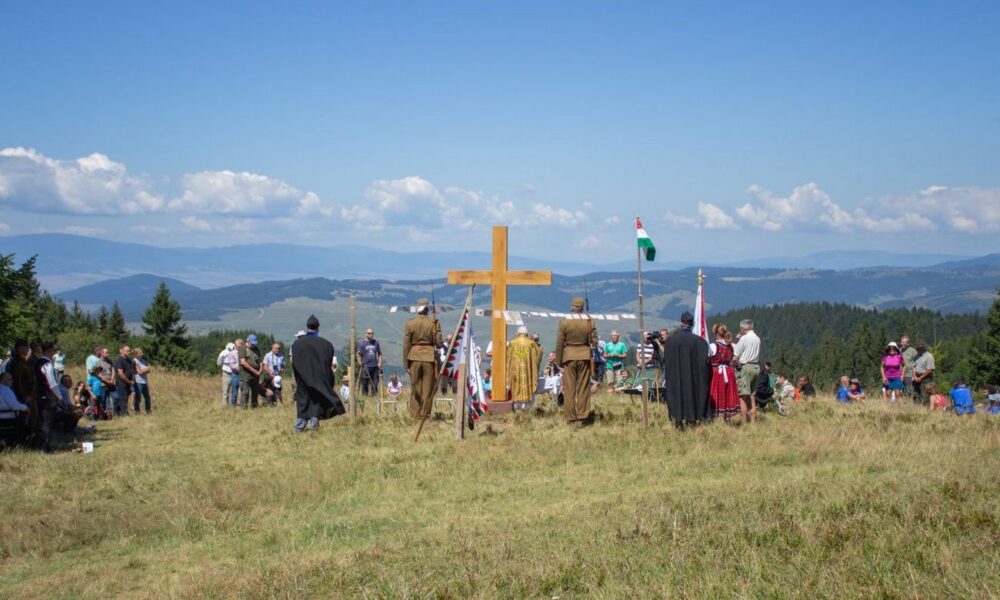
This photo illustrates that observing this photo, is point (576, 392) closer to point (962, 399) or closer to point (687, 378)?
point (687, 378)

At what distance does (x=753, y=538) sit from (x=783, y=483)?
2.64m

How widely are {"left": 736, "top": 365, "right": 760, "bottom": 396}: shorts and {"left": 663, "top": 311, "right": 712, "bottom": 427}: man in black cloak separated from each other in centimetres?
77

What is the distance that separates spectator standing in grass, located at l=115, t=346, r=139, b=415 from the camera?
21875 mm

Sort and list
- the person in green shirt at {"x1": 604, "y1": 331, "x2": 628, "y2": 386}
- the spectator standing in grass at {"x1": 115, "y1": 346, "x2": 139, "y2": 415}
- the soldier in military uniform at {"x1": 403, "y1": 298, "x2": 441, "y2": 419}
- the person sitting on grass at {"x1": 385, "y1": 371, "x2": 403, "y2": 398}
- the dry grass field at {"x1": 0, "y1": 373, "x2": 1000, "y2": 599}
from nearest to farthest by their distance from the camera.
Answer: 1. the dry grass field at {"x1": 0, "y1": 373, "x2": 1000, "y2": 599}
2. the soldier in military uniform at {"x1": 403, "y1": 298, "x2": 441, "y2": 419}
3. the spectator standing in grass at {"x1": 115, "y1": 346, "x2": 139, "y2": 415}
4. the person sitting on grass at {"x1": 385, "y1": 371, "x2": 403, "y2": 398}
5. the person in green shirt at {"x1": 604, "y1": 331, "x2": 628, "y2": 386}

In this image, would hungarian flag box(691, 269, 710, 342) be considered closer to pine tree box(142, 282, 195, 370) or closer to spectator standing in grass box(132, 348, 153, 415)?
spectator standing in grass box(132, 348, 153, 415)

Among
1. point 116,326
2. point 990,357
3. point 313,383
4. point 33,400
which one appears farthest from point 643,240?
point 116,326

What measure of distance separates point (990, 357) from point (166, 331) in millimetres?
71580

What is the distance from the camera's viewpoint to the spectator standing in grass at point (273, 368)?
23.7 m

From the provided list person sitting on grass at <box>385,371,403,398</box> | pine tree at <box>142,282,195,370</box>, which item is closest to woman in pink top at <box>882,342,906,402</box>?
person sitting on grass at <box>385,371,403,398</box>

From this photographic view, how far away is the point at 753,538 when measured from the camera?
783 cm

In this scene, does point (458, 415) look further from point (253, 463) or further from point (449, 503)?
point (449, 503)

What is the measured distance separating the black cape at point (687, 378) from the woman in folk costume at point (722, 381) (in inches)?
5.1

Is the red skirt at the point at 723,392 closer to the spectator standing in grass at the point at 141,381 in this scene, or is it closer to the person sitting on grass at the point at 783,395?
the person sitting on grass at the point at 783,395

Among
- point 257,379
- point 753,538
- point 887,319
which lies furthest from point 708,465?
point 887,319
